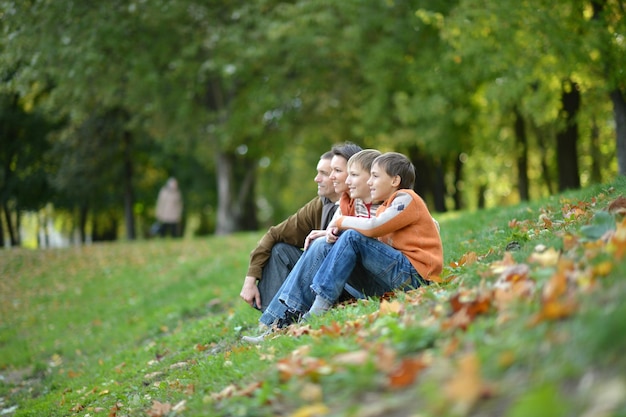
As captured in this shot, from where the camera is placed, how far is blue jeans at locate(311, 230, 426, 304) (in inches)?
219

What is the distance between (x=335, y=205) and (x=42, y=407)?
3697 mm

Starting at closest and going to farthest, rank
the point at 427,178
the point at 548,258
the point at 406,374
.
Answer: the point at 406,374
the point at 548,258
the point at 427,178

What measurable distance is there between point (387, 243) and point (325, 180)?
97cm

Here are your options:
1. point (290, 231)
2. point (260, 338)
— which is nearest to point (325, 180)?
point (290, 231)

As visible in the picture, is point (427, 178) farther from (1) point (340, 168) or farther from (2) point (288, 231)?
(1) point (340, 168)

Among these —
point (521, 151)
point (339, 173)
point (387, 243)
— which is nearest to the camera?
point (387, 243)

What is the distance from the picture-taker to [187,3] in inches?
908

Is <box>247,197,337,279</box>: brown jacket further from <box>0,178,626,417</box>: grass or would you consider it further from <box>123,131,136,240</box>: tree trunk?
<box>123,131,136,240</box>: tree trunk

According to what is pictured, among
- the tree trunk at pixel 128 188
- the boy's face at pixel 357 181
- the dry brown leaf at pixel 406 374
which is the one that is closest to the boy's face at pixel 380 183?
the boy's face at pixel 357 181

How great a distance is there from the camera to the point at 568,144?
728 inches

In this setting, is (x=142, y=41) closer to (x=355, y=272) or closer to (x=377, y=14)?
(x=377, y=14)

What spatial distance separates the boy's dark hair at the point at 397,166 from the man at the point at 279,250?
0.86m

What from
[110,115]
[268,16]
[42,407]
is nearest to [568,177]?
[268,16]

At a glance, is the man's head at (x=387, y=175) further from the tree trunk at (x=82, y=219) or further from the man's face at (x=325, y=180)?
the tree trunk at (x=82, y=219)
